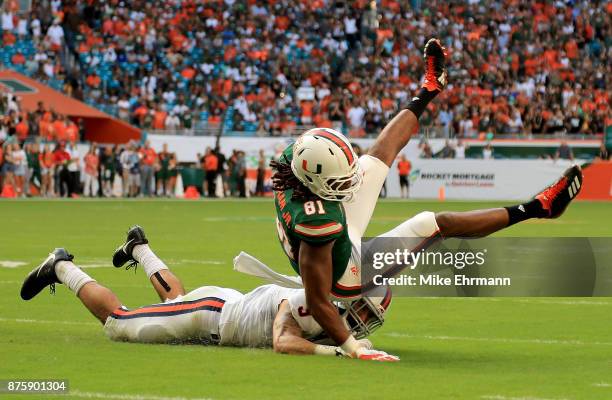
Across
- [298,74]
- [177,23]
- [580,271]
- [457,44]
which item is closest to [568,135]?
[457,44]

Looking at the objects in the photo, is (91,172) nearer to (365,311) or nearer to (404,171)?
(404,171)

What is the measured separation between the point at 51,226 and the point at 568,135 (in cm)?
1899

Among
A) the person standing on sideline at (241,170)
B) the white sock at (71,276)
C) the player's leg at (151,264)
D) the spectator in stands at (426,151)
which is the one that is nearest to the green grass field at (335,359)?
the white sock at (71,276)

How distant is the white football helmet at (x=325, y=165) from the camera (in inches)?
253

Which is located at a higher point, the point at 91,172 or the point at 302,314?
the point at 302,314

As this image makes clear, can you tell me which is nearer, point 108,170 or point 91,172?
point 91,172

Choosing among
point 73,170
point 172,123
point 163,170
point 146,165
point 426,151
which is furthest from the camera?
point 172,123

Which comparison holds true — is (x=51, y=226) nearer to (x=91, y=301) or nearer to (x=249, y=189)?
(x=91, y=301)

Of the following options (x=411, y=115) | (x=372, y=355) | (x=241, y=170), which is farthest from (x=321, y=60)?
(x=372, y=355)

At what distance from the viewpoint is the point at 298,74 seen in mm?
37344

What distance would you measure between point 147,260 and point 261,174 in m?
25.7

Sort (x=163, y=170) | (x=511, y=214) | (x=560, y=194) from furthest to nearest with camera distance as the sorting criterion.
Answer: (x=163, y=170) < (x=560, y=194) < (x=511, y=214)

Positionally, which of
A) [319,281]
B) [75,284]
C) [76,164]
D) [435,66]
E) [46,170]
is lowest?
[46,170]

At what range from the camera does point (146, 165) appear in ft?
107
